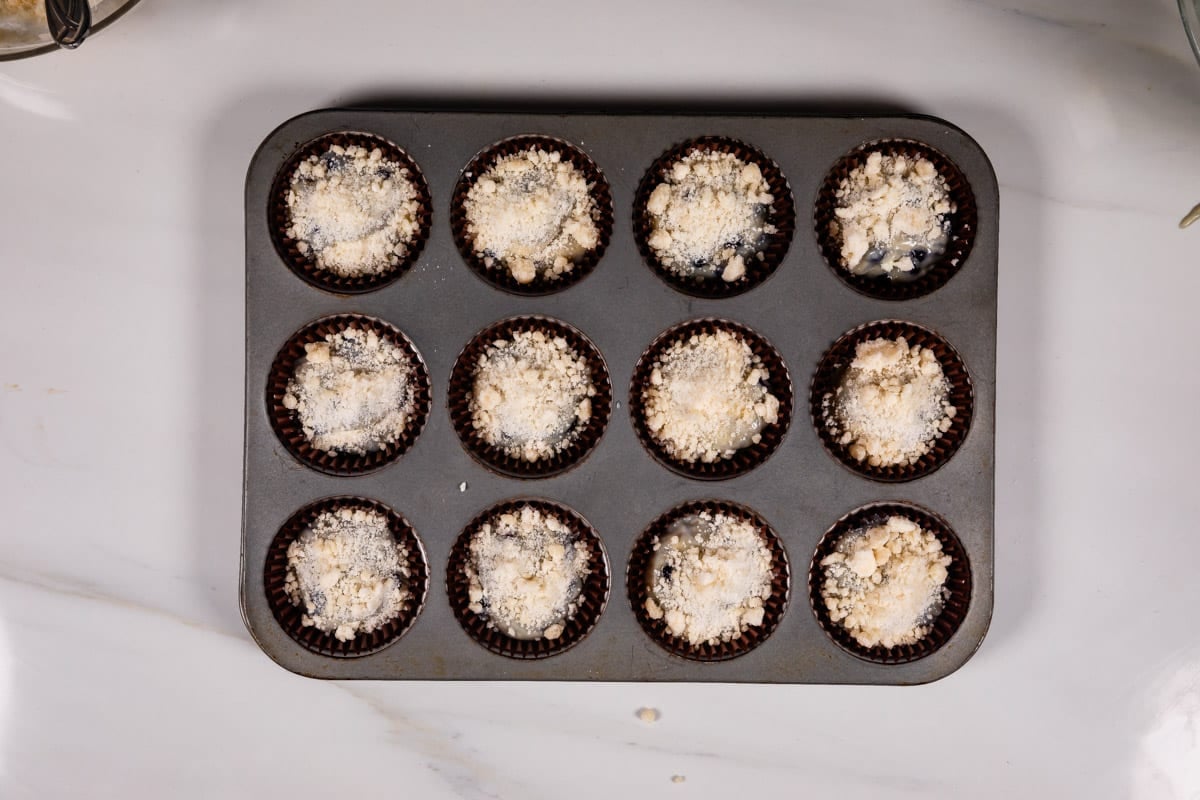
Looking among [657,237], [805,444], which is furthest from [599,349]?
[805,444]

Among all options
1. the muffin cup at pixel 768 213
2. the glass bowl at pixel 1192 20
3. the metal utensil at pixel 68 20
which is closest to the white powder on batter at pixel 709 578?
the muffin cup at pixel 768 213

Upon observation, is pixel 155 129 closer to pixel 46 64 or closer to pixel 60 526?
pixel 46 64

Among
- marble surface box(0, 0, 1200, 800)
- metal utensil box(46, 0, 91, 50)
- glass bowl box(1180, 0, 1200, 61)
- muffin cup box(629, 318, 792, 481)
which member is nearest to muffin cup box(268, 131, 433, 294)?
marble surface box(0, 0, 1200, 800)

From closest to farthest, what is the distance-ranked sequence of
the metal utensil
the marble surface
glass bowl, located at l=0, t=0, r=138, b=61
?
the metal utensil < glass bowl, located at l=0, t=0, r=138, b=61 < the marble surface

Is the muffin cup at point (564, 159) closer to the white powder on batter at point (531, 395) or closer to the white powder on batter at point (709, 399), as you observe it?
the white powder on batter at point (531, 395)

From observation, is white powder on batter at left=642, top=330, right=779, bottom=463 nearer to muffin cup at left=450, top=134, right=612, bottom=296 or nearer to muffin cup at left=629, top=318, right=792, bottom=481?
muffin cup at left=629, top=318, right=792, bottom=481
